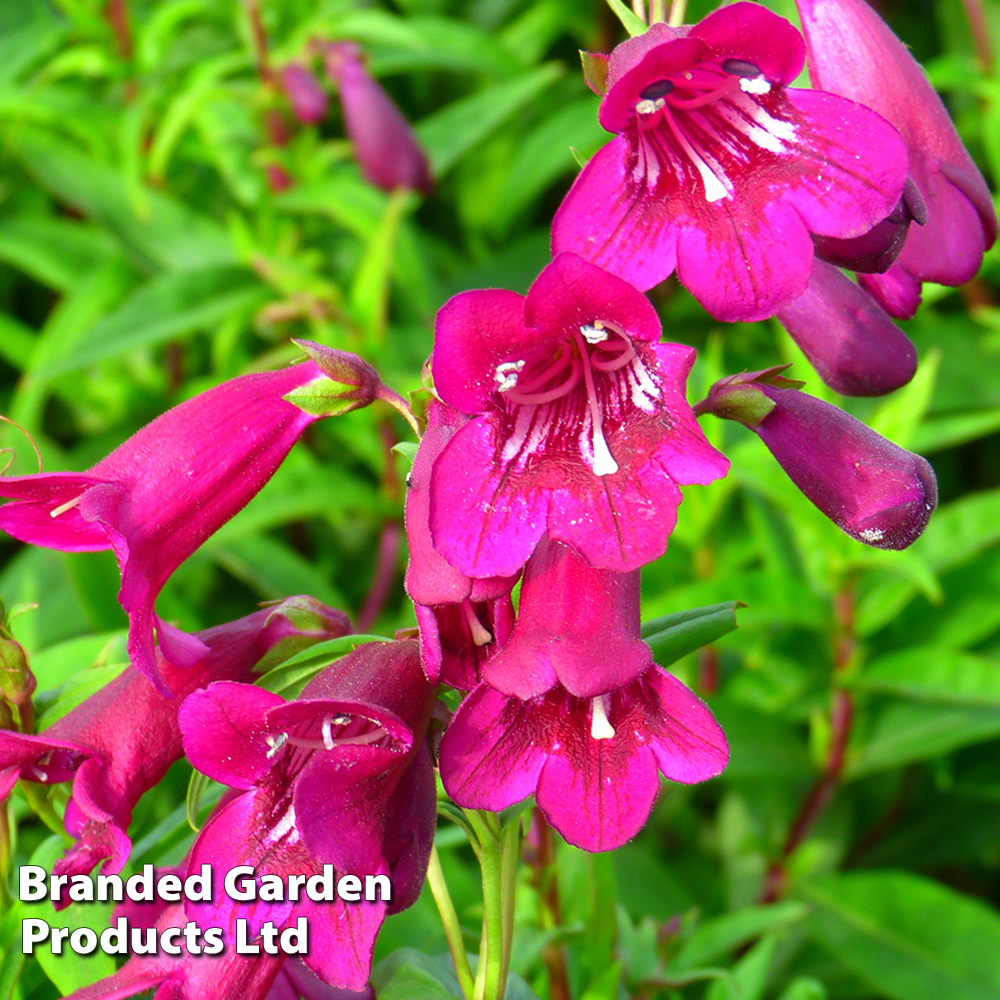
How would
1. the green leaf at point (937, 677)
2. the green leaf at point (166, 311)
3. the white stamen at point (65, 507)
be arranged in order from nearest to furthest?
the white stamen at point (65, 507)
the green leaf at point (937, 677)
the green leaf at point (166, 311)

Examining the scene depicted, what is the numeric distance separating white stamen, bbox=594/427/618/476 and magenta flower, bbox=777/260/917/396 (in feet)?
0.73

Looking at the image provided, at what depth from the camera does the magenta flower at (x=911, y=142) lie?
0.88m

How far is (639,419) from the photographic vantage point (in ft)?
2.56

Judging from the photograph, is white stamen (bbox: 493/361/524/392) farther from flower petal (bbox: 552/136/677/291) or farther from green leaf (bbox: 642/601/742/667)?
green leaf (bbox: 642/601/742/667)

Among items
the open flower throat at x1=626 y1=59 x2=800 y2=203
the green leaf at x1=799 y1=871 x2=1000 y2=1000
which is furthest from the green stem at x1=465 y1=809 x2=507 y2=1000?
the green leaf at x1=799 y1=871 x2=1000 y2=1000

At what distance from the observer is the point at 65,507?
82 cm

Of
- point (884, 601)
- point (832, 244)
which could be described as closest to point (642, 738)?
point (832, 244)

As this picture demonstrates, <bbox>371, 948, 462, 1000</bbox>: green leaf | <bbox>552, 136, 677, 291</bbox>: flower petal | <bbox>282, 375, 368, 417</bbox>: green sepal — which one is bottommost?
<bbox>371, 948, 462, 1000</bbox>: green leaf

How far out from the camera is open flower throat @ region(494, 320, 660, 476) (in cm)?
77

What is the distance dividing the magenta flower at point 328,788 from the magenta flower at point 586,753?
0.04m

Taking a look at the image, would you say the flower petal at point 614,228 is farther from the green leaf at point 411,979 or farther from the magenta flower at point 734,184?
the green leaf at point 411,979

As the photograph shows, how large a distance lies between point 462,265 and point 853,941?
138 cm

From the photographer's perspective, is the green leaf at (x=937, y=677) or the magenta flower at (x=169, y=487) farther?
the green leaf at (x=937, y=677)

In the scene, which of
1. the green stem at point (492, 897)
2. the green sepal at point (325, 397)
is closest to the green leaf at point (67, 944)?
the green stem at point (492, 897)
